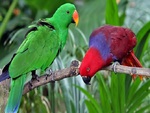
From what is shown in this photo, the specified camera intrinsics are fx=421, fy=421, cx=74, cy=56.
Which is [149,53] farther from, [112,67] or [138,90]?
[112,67]

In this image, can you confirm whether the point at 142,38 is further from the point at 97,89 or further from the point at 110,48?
the point at 97,89

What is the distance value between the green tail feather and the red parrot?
0.25 metres

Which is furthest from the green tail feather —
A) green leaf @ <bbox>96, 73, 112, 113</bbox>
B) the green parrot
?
green leaf @ <bbox>96, 73, 112, 113</bbox>

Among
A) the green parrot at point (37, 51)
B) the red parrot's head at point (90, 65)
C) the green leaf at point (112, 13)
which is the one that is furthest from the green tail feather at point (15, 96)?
the green leaf at point (112, 13)

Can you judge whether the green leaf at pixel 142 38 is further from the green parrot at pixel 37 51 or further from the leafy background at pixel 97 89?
the green parrot at pixel 37 51

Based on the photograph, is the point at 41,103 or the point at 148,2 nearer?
the point at 41,103

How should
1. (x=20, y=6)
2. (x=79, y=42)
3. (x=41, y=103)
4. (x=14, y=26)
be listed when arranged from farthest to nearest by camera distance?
(x=20, y=6), (x=14, y=26), (x=79, y=42), (x=41, y=103)

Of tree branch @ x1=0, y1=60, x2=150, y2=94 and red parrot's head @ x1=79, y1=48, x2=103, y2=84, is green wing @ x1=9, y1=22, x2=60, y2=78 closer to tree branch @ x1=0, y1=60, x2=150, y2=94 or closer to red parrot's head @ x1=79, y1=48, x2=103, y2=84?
tree branch @ x1=0, y1=60, x2=150, y2=94

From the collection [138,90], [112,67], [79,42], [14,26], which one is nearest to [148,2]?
[79,42]

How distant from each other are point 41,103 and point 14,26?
1333 mm

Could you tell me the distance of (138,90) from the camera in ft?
5.79

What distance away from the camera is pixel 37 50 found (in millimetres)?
1675

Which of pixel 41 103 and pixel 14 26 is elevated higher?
pixel 14 26

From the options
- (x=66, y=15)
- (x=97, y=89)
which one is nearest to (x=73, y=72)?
(x=66, y=15)
